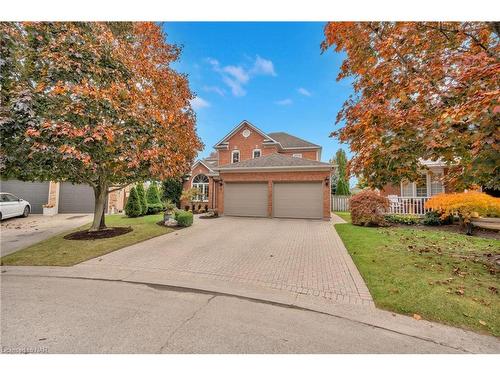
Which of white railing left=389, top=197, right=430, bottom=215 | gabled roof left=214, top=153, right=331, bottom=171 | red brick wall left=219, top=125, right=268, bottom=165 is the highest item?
red brick wall left=219, top=125, right=268, bottom=165

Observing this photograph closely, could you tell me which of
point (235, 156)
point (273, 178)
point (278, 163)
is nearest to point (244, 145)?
point (235, 156)

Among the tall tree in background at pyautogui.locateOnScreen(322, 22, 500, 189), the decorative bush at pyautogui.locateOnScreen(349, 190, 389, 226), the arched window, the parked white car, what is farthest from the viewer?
the arched window

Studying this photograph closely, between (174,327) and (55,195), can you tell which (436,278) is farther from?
(55,195)

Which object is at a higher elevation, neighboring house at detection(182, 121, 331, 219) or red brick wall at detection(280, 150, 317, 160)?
red brick wall at detection(280, 150, 317, 160)

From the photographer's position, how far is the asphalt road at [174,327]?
256 cm

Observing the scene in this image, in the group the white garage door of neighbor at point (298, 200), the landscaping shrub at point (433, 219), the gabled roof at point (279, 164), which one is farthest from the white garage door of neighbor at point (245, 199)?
the landscaping shrub at point (433, 219)

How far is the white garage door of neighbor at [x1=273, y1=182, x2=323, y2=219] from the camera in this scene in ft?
46.5

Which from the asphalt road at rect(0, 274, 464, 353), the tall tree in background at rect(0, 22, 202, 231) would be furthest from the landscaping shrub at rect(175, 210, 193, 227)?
the asphalt road at rect(0, 274, 464, 353)

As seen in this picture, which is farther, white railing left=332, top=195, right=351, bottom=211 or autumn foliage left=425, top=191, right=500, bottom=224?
white railing left=332, top=195, right=351, bottom=211

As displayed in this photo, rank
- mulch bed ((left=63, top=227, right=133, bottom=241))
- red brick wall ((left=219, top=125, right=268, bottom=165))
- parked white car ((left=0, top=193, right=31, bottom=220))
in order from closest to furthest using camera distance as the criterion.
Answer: mulch bed ((left=63, top=227, right=133, bottom=241)) < parked white car ((left=0, top=193, right=31, bottom=220)) < red brick wall ((left=219, top=125, right=268, bottom=165))

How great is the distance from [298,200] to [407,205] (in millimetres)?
6890

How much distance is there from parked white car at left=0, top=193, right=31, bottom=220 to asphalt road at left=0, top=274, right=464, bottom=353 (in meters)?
12.7

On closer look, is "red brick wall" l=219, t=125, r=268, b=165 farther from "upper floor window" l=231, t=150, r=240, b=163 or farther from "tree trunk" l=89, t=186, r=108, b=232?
"tree trunk" l=89, t=186, r=108, b=232
